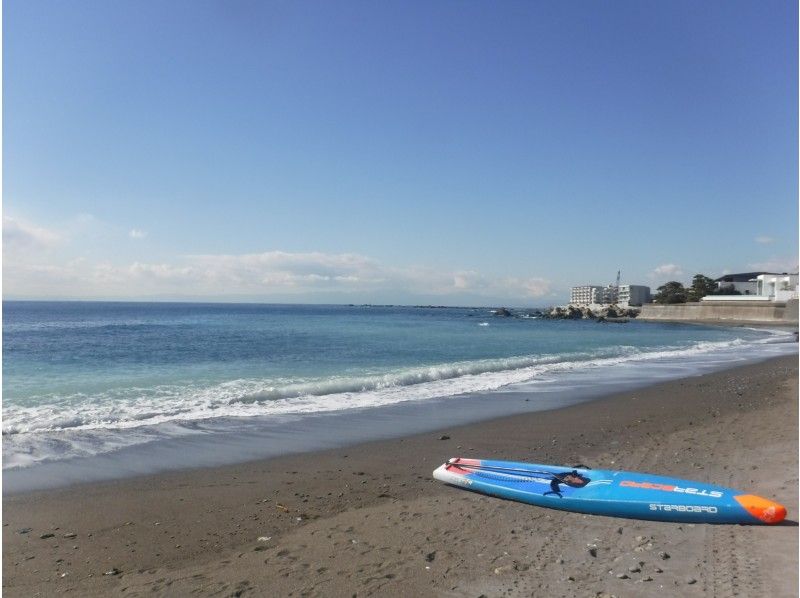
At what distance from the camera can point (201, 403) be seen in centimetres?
1313

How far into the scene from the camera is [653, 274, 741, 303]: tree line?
98875mm

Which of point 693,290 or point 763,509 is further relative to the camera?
point 693,290

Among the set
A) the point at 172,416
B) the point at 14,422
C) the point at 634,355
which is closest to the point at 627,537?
the point at 172,416

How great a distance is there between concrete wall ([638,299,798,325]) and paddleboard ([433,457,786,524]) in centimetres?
6511

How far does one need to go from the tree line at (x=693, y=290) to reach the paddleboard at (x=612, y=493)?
10496cm

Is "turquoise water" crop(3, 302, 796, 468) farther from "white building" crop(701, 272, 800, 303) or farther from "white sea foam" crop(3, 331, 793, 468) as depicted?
"white building" crop(701, 272, 800, 303)

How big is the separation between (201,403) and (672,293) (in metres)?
112

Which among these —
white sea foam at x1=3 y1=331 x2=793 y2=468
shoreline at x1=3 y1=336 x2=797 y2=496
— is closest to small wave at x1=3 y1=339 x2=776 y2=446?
white sea foam at x1=3 y1=331 x2=793 y2=468

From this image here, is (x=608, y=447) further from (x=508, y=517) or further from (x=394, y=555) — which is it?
(x=394, y=555)

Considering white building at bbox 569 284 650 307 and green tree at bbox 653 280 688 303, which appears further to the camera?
white building at bbox 569 284 650 307

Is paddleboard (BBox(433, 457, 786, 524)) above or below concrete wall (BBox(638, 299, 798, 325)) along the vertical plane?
below

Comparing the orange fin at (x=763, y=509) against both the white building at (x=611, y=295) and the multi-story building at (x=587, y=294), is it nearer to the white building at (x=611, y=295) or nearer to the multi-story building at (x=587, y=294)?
the white building at (x=611, y=295)

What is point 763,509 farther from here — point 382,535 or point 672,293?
point 672,293

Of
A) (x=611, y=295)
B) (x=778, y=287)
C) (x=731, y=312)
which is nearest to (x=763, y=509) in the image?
(x=731, y=312)
